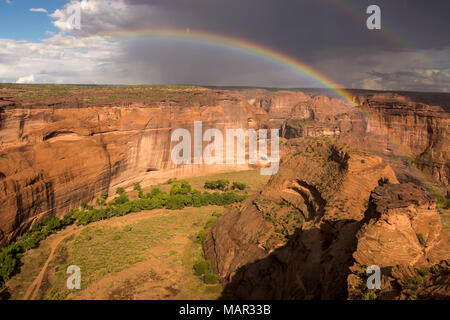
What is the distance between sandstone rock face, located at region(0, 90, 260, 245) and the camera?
24.8 metres

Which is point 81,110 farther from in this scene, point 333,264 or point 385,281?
point 385,281

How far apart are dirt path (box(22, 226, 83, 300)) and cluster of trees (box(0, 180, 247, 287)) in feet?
2.90

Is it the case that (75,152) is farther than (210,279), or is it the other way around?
(75,152)

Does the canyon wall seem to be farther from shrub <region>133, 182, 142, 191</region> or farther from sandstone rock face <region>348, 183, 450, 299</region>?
sandstone rock face <region>348, 183, 450, 299</region>

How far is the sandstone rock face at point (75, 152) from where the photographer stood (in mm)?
24828

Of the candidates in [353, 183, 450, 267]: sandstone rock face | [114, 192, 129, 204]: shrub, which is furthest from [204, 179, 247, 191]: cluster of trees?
[353, 183, 450, 267]: sandstone rock face

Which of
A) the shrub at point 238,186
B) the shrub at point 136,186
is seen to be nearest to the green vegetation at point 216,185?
the shrub at point 238,186

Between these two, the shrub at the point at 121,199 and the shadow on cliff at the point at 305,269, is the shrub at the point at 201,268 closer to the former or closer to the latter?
the shadow on cliff at the point at 305,269

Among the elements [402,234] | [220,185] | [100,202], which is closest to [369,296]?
[402,234]

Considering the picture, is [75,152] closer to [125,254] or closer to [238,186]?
[125,254]

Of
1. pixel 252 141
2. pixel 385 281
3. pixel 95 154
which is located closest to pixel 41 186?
pixel 95 154

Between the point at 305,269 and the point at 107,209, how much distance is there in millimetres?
23362

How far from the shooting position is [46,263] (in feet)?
71.7

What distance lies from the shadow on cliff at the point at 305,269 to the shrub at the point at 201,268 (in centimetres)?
265
